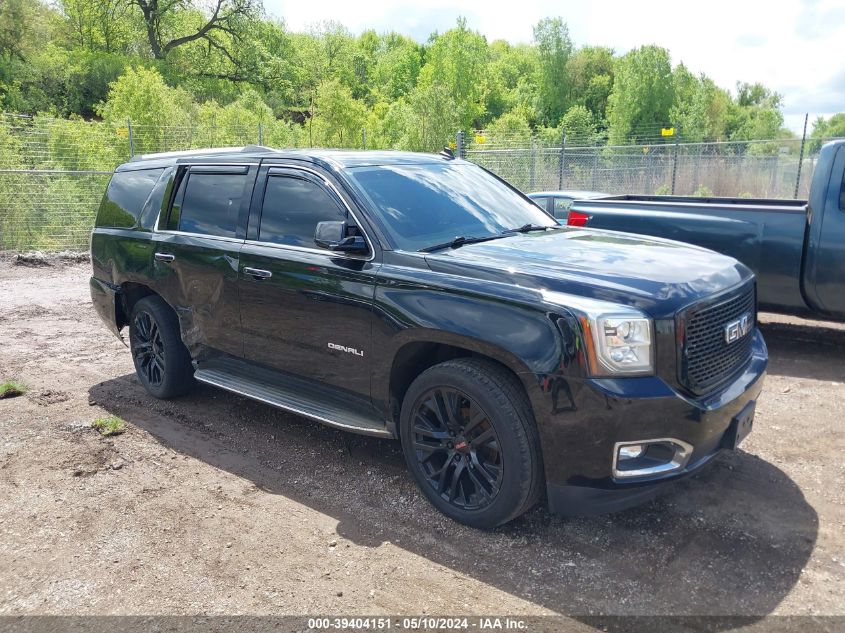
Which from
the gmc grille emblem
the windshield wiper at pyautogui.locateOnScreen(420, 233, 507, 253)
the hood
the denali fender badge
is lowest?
the denali fender badge

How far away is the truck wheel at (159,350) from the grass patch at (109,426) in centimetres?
52

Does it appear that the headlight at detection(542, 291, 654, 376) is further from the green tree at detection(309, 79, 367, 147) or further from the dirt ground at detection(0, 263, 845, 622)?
the green tree at detection(309, 79, 367, 147)

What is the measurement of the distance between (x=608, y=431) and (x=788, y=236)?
176 inches

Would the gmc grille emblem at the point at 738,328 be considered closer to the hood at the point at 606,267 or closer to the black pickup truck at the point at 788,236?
the hood at the point at 606,267

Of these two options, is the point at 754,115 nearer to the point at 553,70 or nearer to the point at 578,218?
the point at 553,70

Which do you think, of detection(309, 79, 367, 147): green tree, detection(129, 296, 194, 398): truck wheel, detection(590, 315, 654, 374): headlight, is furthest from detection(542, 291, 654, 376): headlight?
detection(309, 79, 367, 147): green tree

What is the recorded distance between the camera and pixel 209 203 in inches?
204

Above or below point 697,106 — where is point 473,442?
below

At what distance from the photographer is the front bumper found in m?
3.16

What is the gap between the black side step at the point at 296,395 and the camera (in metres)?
4.12

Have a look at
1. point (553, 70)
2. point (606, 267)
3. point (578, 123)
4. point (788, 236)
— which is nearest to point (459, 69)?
point (578, 123)

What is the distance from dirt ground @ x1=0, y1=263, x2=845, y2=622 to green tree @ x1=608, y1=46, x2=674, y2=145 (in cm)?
6155

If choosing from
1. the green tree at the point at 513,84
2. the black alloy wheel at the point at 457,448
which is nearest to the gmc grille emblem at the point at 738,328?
the black alloy wheel at the point at 457,448

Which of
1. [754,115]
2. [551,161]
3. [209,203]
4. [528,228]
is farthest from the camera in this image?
[754,115]
